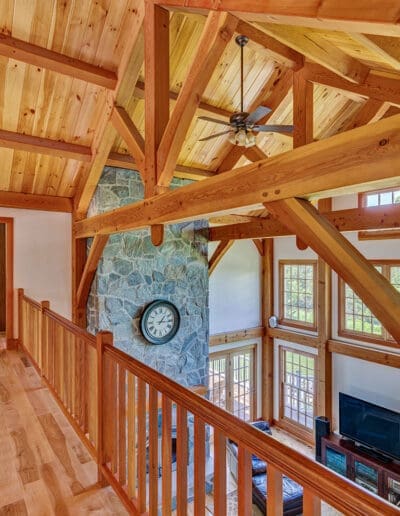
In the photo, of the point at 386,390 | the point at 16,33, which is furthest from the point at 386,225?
the point at 16,33

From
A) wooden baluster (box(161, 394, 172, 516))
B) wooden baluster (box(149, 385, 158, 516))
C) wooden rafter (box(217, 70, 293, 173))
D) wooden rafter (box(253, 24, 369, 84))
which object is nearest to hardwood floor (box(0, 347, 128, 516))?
wooden baluster (box(149, 385, 158, 516))

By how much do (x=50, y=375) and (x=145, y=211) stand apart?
2156mm

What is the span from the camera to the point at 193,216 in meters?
2.56

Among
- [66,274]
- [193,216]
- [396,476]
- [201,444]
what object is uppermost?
[193,216]

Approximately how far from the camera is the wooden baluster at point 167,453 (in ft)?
5.25

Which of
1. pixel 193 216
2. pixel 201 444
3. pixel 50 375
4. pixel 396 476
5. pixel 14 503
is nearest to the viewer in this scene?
pixel 201 444

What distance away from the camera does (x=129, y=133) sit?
374 cm

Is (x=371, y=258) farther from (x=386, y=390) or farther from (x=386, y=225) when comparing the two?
(x=386, y=225)

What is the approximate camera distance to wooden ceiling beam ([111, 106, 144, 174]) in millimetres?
3461

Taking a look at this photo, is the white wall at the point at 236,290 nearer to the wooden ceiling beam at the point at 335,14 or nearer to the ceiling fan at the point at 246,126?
the ceiling fan at the point at 246,126

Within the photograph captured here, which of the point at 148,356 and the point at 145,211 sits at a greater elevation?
the point at 145,211

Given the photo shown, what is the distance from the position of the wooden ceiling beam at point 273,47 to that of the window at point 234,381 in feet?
20.7

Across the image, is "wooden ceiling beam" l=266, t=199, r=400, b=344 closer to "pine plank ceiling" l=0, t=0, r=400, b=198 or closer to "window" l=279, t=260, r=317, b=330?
"pine plank ceiling" l=0, t=0, r=400, b=198

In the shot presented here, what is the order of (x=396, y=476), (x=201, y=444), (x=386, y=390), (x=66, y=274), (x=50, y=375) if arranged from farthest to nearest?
(x=386, y=390)
(x=66, y=274)
(x=396, y=476)
(x=50, y=375)
(x=201, y=444)
